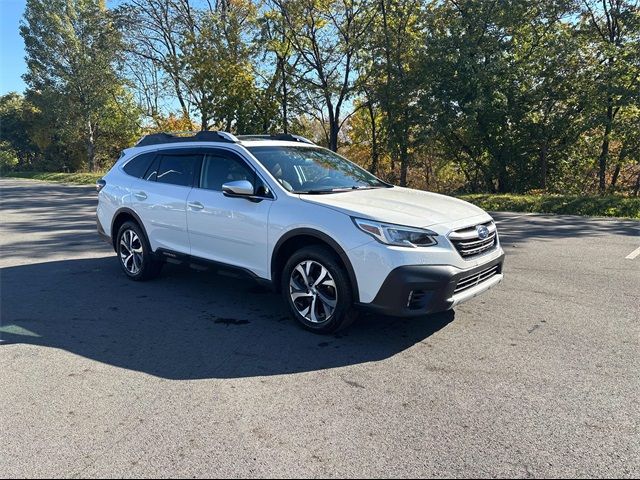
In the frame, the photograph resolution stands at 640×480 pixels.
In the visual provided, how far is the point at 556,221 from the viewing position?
12.0 m

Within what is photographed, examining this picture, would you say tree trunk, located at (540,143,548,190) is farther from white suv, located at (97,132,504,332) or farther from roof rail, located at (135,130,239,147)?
roof rail, located at (135,130,239,147)

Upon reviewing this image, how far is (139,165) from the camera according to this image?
6.55m

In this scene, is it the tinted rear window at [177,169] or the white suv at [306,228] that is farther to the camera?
the tinted rear window at [177,169]

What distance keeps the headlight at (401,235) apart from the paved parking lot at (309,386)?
35.5 inches

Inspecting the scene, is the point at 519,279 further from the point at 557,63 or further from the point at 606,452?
the point at 557,63

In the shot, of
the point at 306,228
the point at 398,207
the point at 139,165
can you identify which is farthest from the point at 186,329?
the point at 139,165

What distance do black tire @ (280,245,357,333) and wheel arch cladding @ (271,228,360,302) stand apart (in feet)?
0.20

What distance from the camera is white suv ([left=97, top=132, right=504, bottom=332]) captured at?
401cm

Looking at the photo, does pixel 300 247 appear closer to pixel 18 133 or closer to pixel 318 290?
pixel 318 290

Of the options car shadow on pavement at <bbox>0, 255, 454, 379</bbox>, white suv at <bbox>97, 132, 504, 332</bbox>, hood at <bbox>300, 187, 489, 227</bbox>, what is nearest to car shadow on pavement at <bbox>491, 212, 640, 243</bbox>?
hood at <bbox>300, 187, 489, 227</bbox>

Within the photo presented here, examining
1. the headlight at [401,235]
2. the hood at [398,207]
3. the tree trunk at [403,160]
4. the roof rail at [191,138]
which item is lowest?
the headlight at [401,235]

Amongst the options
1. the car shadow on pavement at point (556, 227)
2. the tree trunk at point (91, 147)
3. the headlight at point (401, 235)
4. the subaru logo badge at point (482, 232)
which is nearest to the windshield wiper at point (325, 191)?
the headlight at point (401, 235)

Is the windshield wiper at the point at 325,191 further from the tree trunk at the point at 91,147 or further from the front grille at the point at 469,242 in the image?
the tree trunk at the point at 91,147

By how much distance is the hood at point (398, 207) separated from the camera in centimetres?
414
